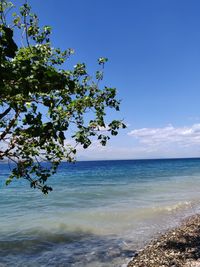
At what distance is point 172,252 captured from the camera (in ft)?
42.2

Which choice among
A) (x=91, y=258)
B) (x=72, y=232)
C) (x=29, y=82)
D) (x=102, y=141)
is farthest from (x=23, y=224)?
(x=29, y=82)

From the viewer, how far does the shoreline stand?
1178cm

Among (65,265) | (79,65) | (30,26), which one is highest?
(30,26)

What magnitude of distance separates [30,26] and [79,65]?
2005 mm

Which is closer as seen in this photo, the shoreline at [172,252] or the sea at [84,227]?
the shoreline at [172,252]

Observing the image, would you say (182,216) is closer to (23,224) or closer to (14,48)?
(23,224)

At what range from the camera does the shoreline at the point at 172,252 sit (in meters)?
11.8

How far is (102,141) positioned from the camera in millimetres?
11258

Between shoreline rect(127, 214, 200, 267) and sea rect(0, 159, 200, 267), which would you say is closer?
shoreline rect(127, 214, 200, 267)

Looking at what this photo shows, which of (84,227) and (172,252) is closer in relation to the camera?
(172,252)

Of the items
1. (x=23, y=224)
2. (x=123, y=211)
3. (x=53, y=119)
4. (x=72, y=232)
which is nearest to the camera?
(x=53, y=119)

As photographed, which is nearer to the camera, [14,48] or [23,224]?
[14,48]

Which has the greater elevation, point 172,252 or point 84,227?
point 172,252

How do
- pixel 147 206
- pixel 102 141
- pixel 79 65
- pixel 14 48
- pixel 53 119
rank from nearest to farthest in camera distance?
pixel 14 48 → pixel 53 119 → pixel 102 141 → pixel 79 65 → pixel 147 206
